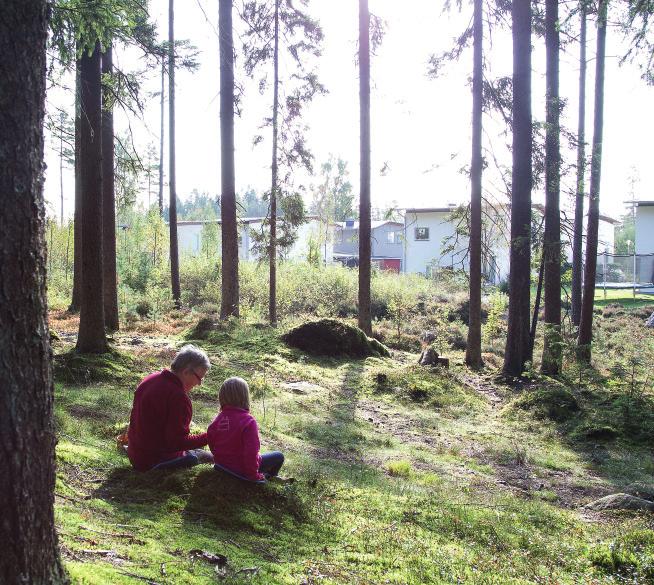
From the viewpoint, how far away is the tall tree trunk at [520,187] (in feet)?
46.5

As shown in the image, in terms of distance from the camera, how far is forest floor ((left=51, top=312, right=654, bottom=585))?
12.6 feet

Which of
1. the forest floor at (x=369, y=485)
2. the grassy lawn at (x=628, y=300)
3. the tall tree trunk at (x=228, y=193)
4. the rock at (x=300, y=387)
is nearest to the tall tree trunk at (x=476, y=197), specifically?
the forest floor at (x=369, y=485)

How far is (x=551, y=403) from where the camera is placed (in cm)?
1131

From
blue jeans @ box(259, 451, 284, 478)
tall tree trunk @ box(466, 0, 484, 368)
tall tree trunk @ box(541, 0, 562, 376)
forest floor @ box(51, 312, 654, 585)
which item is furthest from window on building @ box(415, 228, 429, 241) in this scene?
blue jeans @ box(259, 451, 284, 478)

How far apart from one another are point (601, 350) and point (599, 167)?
491 centimetres

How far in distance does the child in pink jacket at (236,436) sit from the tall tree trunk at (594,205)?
12744 mm

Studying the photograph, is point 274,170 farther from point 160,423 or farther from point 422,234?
point 422,234

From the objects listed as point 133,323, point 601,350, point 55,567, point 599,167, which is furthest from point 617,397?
point 133,323

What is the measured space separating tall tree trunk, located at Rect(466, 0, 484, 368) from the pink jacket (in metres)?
11.9

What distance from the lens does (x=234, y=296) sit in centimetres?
1816

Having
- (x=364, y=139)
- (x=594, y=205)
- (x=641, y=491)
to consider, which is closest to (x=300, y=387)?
(x=641, y=491)

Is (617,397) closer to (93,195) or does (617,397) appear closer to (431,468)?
(431,468)

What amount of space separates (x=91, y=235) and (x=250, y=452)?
21.3 ft

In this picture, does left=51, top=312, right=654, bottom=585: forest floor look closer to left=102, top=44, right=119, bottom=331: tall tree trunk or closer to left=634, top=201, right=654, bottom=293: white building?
left=102, top=44, right=119, bottom=331: tall tree trunk
